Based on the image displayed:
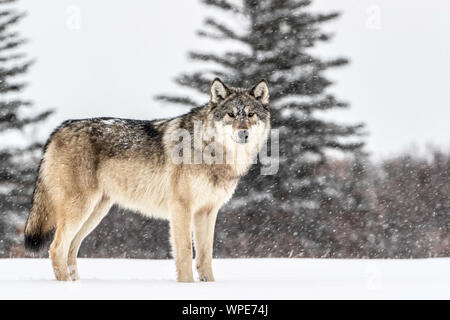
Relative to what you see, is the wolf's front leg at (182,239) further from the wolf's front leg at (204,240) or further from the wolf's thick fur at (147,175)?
the wolf's front leg at (204,240)

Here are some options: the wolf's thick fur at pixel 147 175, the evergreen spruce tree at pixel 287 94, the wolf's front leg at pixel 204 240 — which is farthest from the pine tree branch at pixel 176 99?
the wolf's front leg at pixel 204 240

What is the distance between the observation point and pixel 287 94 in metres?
19.5

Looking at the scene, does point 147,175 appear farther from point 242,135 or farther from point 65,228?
point 242,135

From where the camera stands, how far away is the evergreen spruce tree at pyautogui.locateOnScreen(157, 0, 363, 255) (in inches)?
743

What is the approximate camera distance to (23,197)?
20.0 metres

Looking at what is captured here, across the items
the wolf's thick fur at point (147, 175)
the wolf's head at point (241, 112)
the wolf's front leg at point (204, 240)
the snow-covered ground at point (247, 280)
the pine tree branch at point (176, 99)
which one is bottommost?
the snow-covered ground at point (247, 280)

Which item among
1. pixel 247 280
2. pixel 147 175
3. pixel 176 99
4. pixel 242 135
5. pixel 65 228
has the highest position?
pixel 176 99

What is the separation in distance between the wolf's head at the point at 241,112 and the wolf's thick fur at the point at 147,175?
1cm

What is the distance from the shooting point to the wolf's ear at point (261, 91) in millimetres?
7477

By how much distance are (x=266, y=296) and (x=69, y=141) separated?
327cm

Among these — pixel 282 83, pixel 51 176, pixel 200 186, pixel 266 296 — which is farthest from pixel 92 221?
pixel 282 83

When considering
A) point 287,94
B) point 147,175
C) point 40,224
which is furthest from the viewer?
point 287,94

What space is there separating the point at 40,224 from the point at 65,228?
60cm

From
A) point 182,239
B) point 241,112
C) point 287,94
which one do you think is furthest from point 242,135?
point 287,94
